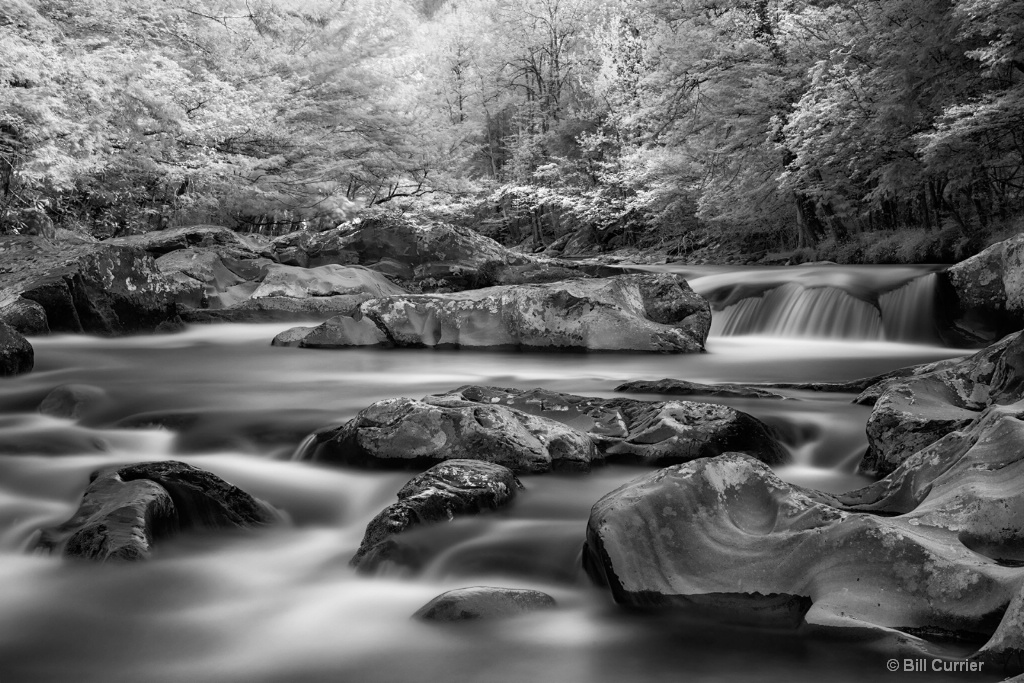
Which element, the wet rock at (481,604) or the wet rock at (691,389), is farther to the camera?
the wet rock at (691,389)

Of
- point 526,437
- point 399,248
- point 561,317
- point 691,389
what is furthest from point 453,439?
point 399,248

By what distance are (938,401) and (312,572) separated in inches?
132

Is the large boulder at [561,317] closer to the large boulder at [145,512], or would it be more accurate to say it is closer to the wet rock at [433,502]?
the wet rock at [433,502]

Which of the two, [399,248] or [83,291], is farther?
[399,248]

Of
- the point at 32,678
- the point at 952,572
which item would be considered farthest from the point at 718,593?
the point at 32,678

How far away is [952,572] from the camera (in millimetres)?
2520

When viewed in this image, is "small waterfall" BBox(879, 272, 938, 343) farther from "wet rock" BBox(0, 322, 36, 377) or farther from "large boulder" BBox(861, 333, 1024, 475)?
"wet rock" BBox(0, 322, 36, 377)

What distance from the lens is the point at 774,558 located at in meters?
2.80

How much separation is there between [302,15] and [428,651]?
22495 mm

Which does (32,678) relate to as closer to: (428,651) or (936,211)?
(428,651)

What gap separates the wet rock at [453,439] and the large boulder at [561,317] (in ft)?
14.2

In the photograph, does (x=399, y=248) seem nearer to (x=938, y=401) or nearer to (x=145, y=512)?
(x=938, y=401)

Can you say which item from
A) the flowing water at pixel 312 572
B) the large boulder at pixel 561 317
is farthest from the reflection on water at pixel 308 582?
the large boulder at pixel 561 317

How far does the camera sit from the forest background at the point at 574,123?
1168 cm
